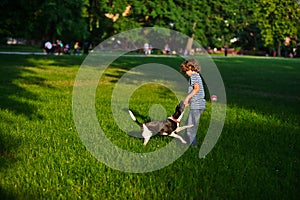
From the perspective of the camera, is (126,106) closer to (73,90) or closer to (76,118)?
(76,118)

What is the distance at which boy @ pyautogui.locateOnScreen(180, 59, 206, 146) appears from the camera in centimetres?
600

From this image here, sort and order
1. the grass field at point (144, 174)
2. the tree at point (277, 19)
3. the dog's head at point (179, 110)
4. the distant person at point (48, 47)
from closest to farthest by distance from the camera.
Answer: the grass field at point (144, 174) < the dog's head at point (179, 110) < the distant person at point (48, 47) < the tree at point (277, 19)

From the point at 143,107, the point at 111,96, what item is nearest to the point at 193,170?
the point at 143,107

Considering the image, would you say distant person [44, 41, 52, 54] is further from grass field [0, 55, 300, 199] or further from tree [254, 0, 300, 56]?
tree [254, 0, 300, 56]

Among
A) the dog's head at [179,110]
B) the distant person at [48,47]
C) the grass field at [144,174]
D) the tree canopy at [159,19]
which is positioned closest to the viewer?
the grass field at [144,174]

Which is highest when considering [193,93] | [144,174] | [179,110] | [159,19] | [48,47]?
[159,19]

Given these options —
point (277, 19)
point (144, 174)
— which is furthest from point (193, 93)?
point (277, 19)

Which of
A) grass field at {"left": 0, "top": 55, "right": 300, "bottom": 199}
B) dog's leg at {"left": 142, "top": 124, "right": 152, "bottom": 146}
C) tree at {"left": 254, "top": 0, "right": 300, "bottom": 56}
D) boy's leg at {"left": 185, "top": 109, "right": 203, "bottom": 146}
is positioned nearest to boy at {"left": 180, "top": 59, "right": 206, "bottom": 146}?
boy's leg at {"left": 185, "top": 109, "right": 203, "bottom": 146}

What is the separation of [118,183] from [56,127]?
10.0 feet

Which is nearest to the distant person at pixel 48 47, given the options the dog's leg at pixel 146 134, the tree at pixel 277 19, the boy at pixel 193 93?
the dog's leg at pixel 146 134

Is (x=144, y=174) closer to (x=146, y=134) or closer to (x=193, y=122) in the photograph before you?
(x=146, y=134)

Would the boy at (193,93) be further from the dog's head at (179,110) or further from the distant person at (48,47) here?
the distant person at (48,47)

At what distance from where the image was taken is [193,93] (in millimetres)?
5945

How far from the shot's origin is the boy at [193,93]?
5996 mm
